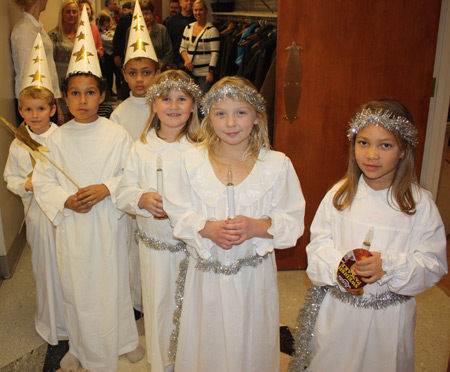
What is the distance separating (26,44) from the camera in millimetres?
3447

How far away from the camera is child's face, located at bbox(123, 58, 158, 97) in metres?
2.54

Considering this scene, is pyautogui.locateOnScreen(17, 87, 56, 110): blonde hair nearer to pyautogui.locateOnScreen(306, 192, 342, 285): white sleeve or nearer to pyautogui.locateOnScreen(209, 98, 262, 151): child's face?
pyautogui.locateOnScreen(209, 98, 262, 151): child's face

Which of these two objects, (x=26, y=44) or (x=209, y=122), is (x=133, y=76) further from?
(x=26, y=44)

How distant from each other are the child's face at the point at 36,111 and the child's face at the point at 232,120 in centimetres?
110

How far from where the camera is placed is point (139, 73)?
2557 mm

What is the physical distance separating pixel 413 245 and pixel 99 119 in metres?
1.52

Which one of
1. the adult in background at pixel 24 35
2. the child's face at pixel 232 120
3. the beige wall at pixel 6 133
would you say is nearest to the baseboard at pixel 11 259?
the beige wall at pixel 6 133

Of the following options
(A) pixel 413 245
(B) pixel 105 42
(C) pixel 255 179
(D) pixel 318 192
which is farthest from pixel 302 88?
(B) pixel 105 42

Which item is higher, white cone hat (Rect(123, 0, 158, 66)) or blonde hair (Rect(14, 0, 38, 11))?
blonde hair (Rect(14, 0, 38, 11))

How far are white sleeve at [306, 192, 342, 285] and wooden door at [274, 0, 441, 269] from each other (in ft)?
3.92

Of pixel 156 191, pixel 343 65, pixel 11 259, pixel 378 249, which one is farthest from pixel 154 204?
pixel 11 259

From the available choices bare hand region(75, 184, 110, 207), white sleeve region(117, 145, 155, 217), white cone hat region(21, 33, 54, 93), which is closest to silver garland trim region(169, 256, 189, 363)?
white sleeve region(117, 145, 155, 217)

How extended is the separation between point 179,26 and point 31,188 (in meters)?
3.73

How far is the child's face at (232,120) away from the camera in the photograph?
5.60ft
